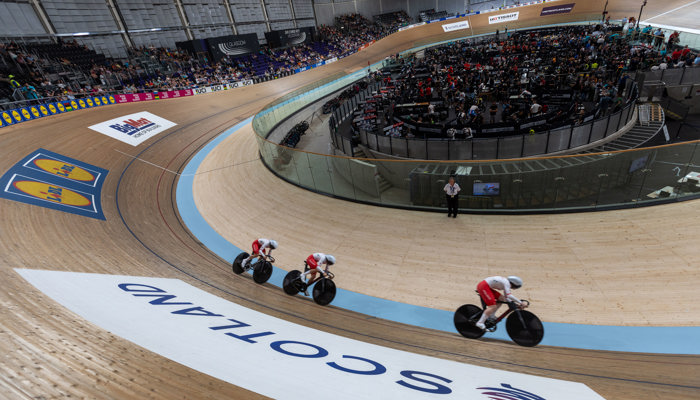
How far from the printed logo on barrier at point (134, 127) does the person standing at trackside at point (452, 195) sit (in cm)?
1298

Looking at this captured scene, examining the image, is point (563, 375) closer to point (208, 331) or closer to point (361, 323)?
point (361, 323)

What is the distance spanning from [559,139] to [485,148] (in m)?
2.39

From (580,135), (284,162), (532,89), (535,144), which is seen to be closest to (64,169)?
(284,162)

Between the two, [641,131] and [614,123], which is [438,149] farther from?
[641,131]

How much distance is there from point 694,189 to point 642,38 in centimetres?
2305

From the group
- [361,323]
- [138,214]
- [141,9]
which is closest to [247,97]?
[141,9]

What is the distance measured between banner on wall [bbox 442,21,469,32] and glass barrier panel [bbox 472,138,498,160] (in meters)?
36.2

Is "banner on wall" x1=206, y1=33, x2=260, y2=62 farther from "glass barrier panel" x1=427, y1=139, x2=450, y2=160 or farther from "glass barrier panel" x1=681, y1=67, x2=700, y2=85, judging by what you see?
"glass barrier panel" x1=681, y1=67, x2=700, y2=85

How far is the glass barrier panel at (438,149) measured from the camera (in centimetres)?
981

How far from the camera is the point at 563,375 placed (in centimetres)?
292

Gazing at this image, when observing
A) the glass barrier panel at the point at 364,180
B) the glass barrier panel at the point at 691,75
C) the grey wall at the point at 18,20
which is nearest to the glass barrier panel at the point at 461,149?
the glass barrier panel at the point at 364,180

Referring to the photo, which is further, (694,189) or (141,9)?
(141,9)

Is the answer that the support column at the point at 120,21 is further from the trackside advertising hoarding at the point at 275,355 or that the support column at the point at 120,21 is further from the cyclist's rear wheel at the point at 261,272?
the cyclist's rear wheel at the point at 261,272

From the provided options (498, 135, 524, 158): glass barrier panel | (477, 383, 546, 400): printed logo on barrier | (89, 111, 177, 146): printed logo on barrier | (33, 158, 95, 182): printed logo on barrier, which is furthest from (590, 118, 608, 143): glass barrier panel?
(89, 111, 177, 146): printed logo on barrier
